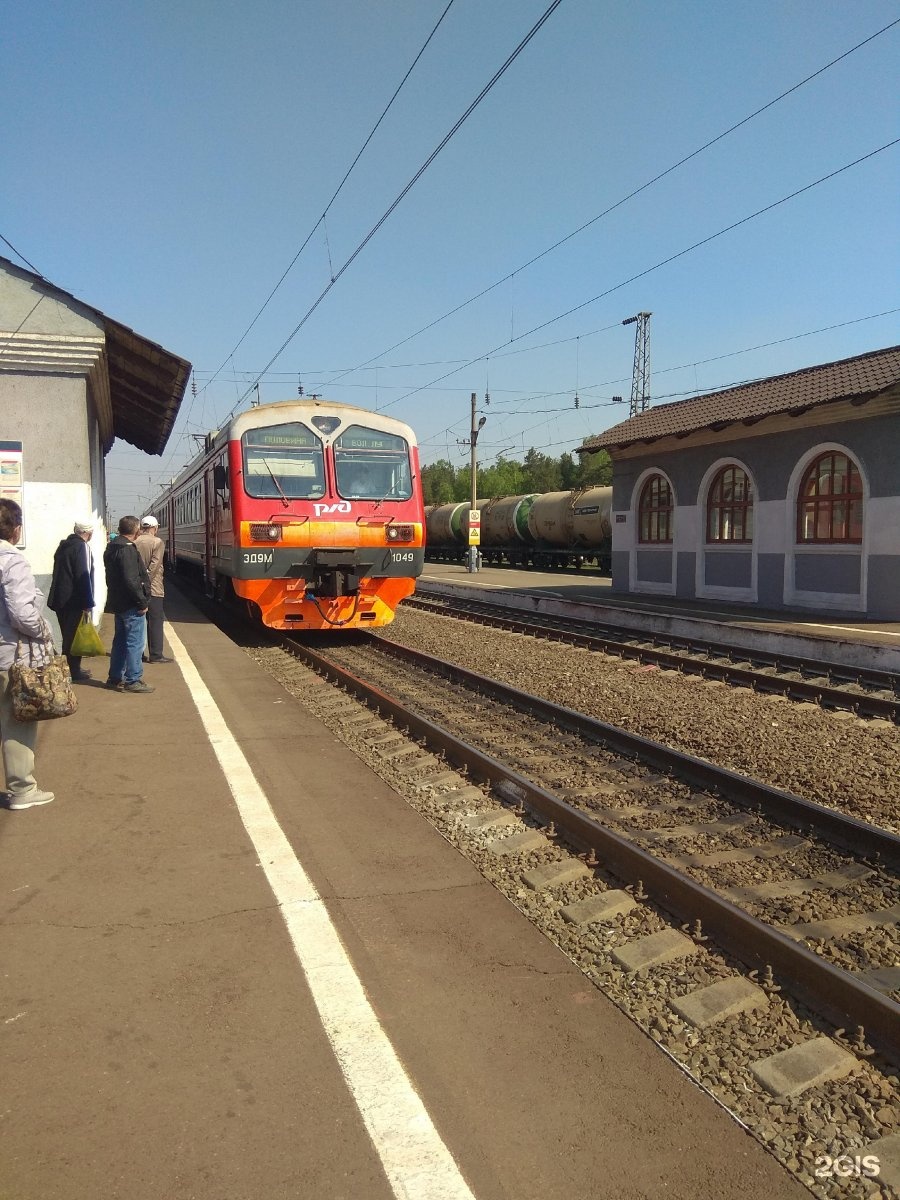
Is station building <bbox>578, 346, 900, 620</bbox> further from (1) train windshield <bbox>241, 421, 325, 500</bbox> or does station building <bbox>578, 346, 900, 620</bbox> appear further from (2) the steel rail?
(2) the steel rail

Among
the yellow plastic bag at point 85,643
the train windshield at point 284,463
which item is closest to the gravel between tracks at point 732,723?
the train windshield at point 284,463

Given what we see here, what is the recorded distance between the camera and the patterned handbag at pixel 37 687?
4766 millimetres

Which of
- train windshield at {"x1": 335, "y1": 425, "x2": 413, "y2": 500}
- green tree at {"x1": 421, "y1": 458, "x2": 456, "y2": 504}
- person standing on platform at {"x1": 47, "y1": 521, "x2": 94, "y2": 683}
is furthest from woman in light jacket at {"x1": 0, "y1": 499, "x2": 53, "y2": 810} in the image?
green tree at {"x1": 421, "y1": 458, "x2": 456, "y2": 504}

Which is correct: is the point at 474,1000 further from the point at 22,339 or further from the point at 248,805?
the point at 22,339

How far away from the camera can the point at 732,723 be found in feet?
26.3

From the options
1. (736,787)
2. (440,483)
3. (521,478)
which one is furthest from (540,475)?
(736,787)

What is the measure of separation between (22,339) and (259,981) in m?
8.23

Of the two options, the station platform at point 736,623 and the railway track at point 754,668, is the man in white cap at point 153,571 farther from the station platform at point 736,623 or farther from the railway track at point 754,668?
the station platform at point 736,623

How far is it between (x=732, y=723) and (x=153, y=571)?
605 cm

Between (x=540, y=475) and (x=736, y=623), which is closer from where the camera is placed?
(x=736, y=623)

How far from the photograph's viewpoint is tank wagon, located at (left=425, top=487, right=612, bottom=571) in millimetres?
31422

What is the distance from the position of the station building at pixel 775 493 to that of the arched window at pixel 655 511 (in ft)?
0.12

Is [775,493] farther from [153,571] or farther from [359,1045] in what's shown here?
[359,1045]

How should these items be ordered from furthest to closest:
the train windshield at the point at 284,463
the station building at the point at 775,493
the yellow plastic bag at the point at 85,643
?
the station building at the point at 775,493, the train windshield at the point at 284,463, the yellow plastic bag at the point at 85,643
